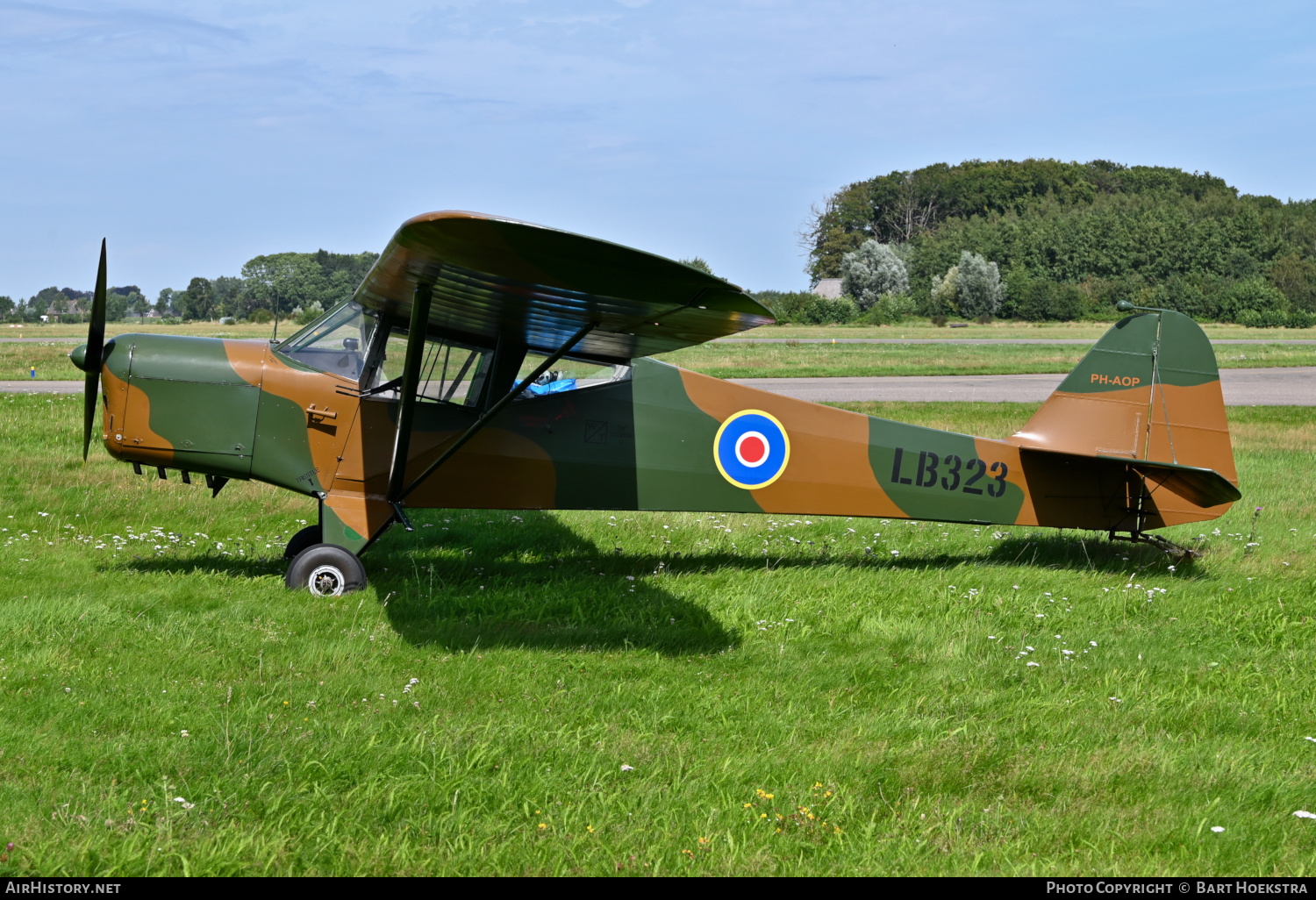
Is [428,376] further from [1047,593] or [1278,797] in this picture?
[1278,797]

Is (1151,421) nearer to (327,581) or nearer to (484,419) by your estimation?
(484,419)

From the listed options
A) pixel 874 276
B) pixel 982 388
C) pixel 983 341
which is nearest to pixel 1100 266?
pixel 874 276

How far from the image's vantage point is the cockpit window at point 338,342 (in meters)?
7.14

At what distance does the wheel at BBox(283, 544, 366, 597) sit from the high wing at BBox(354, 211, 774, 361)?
1816mm

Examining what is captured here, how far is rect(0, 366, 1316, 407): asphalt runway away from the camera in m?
21.5

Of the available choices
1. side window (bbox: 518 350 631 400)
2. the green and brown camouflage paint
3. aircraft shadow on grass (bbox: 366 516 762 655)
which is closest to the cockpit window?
the green and brown camouflage paint

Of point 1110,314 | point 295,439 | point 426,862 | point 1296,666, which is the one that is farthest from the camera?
point 1110,314

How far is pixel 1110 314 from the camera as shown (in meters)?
74.4

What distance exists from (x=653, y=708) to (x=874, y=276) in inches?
3017

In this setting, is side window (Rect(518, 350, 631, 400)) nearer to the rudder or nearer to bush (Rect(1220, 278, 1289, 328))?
the rudder

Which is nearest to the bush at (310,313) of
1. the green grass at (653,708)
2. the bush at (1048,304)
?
the green grass at (653,708)

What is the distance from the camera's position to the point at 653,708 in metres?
4.90

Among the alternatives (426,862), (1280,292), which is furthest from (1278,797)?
(1280,292)

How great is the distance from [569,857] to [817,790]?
115cm
